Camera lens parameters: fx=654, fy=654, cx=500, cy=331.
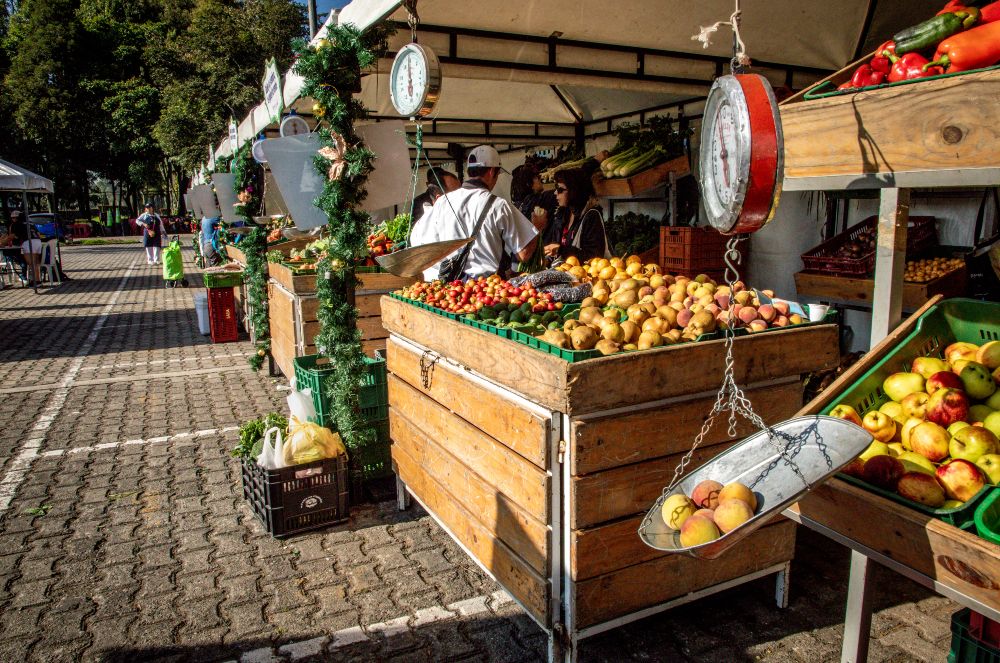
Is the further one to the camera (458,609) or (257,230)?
(257,230)

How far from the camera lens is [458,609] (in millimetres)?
3473

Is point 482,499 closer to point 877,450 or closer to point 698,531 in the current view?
point 698,531

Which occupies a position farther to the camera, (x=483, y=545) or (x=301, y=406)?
→ (x=301, y=406)

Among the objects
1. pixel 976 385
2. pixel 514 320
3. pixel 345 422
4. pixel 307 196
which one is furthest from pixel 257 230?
pixel 976 385

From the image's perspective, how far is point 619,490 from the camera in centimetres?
282

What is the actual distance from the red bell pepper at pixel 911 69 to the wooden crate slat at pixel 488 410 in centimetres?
178

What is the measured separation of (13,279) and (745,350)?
71.6 feet

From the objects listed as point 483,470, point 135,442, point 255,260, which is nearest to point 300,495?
point 483,470

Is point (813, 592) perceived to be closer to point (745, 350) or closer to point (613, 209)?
point (745, 350)

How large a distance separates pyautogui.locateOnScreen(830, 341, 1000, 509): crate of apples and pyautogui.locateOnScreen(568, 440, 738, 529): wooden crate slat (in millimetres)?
791

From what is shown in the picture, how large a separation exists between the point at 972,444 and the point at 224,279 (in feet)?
33.5

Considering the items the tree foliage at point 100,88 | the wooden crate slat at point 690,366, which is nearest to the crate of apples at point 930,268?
the wooden crate slat at point 690,366

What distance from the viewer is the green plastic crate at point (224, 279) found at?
→ 10.2 metres

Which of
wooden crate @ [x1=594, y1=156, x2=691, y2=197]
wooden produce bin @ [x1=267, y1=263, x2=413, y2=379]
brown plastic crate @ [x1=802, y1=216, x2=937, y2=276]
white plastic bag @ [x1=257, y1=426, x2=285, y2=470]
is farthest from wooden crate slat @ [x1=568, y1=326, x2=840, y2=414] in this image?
wooden crate @ [x1=594, y1=156, x2=691, y2=197]
